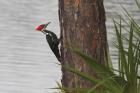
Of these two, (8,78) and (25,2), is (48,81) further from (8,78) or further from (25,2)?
(25,2)

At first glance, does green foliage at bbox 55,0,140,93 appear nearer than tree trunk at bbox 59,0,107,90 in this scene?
Yes

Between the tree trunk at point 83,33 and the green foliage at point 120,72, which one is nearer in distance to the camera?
the green foliage at point 120,72

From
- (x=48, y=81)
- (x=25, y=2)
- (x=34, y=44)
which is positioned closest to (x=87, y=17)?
(x=48, y=81)

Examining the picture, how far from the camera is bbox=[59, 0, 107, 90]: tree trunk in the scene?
5.09 m

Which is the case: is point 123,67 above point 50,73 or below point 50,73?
above

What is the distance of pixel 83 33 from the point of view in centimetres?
510

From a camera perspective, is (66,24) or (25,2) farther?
(25,2)

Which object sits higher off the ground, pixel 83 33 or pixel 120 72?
pixel 83 33

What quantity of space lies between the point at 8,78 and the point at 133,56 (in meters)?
8.00

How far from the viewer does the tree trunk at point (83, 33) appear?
16.7ft

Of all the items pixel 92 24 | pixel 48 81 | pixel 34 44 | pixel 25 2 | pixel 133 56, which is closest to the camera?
pixel 133 56

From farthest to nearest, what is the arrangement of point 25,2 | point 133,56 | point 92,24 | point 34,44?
point 25,2
point 34,44
point 92,24
point 133,56

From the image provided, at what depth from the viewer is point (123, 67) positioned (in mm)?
4359

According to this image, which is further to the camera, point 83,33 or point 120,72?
point 83,33
